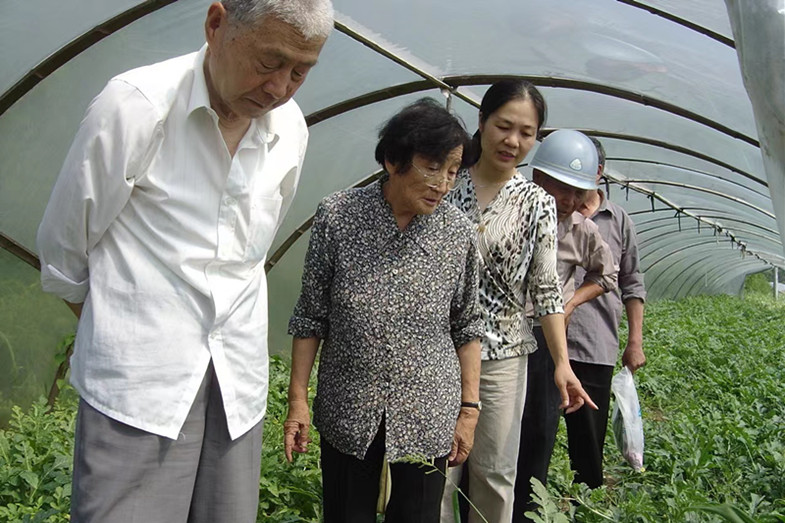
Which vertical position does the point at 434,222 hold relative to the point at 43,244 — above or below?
above

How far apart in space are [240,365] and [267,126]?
1.97 ft

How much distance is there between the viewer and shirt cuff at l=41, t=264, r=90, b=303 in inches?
79.7

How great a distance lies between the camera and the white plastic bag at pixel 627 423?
13.0 feet

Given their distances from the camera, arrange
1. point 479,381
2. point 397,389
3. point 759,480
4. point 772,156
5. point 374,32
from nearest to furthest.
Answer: point 772,156 < point 397,389 < point 479,381 < point 759,480 < point 374,32

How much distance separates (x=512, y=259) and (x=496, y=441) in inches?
25.4

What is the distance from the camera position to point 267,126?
2213mm

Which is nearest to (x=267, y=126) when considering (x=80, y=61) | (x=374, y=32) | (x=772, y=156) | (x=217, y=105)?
(x=217, y=105)

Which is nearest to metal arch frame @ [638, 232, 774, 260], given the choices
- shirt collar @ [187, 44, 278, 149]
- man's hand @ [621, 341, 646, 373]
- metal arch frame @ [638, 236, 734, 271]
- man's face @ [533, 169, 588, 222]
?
metal arch frame @ [638, 236, 734, 271]

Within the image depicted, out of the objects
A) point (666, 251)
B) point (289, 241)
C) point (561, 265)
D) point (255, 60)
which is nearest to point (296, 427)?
point (255, 60)

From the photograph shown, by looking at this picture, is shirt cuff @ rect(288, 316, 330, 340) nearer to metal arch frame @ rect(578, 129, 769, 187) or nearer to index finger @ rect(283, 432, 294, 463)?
index finger @ rect(283, 432, 294, 463)

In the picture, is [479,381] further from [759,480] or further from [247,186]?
[759,480]

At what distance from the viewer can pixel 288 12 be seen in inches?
74.3

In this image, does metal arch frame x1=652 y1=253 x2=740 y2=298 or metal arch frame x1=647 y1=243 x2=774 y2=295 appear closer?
metal arch frame x1=647 y1=243 x2=774 y2=295

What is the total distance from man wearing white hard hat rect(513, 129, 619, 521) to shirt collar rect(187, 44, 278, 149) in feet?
5.42
